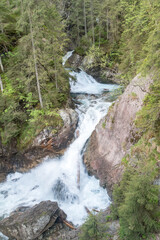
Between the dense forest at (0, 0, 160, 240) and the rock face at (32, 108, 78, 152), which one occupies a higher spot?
the dense forest at (0, 0, 160, 240)

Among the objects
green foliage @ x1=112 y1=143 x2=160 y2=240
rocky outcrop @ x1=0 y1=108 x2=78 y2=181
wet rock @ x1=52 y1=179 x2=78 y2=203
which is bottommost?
wet rock @ x1=52 y1=179 x2=78 y2=203

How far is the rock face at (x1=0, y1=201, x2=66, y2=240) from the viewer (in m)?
8.24

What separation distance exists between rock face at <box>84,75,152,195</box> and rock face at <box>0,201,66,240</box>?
11.8ft

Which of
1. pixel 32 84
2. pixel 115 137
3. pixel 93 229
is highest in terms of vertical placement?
pixel 32 84

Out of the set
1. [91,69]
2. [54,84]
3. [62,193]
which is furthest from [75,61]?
[62,193]

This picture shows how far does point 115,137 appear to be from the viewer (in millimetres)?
Result: 9727

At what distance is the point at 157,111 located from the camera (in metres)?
4.77

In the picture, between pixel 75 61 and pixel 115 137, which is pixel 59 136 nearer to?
pixel 115 137

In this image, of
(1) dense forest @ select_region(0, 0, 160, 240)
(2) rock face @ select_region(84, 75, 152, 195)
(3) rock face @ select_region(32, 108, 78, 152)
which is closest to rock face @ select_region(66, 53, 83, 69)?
(1) dense forest @ select_region(0, 0, 160, 240)

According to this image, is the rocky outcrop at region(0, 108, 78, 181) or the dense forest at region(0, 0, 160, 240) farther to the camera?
the rocky outcrop at region(0, 108, 78, 181)

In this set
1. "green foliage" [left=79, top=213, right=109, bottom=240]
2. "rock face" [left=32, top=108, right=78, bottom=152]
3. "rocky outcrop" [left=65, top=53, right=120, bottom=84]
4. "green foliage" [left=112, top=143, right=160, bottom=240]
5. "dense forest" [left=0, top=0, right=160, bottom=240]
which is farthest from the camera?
"rocky outcrop" [left=65, top=53, right=120, bottom=84]

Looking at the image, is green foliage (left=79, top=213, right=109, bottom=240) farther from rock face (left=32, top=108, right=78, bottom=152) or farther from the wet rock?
rock face (left=32, top=108, right=78, bottom=152)

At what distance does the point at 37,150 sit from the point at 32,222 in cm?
537

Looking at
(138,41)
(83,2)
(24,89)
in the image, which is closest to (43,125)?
(24,89)
